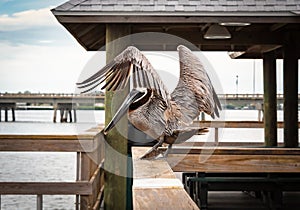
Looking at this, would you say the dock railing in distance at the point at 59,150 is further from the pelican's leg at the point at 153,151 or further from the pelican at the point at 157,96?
the pelican's leg at the point at 153,151

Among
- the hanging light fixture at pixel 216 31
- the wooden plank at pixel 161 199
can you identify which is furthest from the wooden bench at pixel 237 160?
the hanging light fixture at pixel 216 31

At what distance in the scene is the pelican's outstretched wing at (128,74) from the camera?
301cm

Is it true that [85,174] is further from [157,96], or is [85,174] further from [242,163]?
[157,96]

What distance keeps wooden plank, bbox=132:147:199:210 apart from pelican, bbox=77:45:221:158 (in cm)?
35

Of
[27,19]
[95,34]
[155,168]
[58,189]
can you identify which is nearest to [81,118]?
[58,189]

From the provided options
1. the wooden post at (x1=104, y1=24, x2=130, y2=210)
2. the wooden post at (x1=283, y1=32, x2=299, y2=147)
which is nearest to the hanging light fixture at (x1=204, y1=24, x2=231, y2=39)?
the wooden post at (x1=104, y1=24, x2=130, y2=210)

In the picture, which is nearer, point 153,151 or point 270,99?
point 153,151

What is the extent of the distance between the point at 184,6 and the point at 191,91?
2147mm

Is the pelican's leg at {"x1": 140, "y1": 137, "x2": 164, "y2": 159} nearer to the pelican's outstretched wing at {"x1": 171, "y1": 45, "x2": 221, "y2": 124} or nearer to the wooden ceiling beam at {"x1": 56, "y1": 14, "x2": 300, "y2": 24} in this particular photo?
the pelican's outstretched wing at {"x1": 171, "y1": 45, "x2": 221, "y2": 124}

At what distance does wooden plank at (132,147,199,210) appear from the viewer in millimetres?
1683

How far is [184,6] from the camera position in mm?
5219

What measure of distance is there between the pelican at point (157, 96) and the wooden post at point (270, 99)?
480 centimetres

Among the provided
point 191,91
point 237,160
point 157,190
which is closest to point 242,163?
point 237,160

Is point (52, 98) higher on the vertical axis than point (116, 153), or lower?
higher
